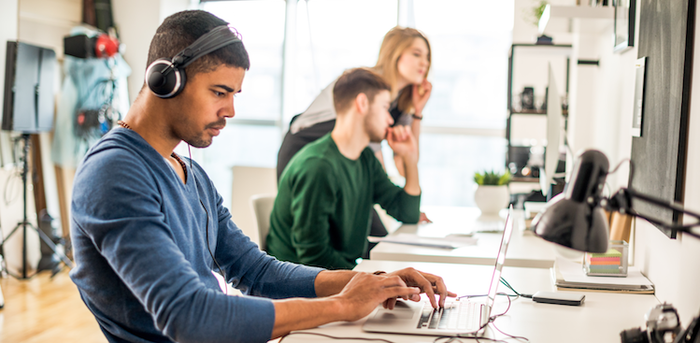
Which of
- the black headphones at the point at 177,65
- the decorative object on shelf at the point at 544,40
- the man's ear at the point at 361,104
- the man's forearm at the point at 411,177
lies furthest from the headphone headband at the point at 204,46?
the decorative object on shelf at the point at 544,40

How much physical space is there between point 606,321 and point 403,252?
738mm

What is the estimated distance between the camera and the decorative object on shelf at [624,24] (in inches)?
62.7

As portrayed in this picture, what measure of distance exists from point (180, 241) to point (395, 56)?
6.97ft

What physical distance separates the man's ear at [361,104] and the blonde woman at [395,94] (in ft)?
1.36

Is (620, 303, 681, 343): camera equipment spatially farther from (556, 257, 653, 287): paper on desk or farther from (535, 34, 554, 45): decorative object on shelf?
(535, 34, 554, 45): decorative object on shelf

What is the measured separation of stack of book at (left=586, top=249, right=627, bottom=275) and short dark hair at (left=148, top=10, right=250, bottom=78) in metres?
1.04

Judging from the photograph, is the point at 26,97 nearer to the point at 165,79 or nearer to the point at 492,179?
the point at 492,179

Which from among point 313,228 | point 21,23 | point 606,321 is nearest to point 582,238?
point 606,321

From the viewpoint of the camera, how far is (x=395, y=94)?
289cm

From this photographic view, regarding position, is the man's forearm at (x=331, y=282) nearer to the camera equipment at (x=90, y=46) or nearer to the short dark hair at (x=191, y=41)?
the short dark hair at (x=191, y=41)

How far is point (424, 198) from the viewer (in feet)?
15.6

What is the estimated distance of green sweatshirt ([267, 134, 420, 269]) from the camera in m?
2.04

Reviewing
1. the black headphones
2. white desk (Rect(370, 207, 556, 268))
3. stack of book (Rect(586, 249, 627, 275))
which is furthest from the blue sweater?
stack of book (Rect(586, 249, 627, 275))

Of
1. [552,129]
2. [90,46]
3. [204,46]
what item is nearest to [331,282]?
[204,46]
